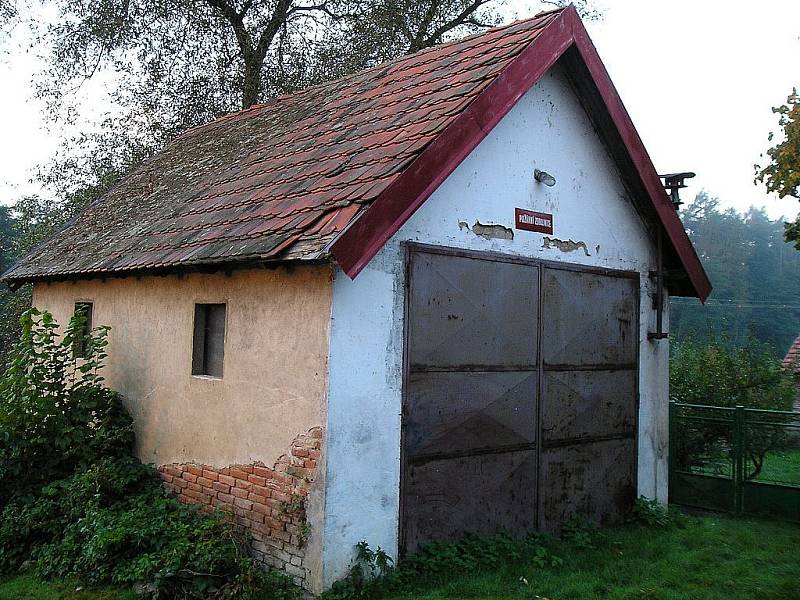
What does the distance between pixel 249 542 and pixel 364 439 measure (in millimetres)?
1424

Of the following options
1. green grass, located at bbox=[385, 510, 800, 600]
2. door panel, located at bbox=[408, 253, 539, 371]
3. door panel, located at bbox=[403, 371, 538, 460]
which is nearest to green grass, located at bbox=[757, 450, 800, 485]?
green grass, located at bbox=[385, 510, 800, 600]

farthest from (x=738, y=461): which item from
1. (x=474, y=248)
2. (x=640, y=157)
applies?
(x=474, y=248)

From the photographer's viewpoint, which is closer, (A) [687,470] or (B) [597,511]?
(B) [597,511]

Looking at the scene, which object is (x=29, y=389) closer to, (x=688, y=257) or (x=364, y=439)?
(x=364, y=439)

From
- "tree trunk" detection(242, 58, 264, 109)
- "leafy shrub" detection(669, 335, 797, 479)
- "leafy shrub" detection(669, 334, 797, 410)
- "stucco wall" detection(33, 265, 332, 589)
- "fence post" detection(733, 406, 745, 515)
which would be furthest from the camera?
"tree trunk" detection(242, 58, 264, 109)

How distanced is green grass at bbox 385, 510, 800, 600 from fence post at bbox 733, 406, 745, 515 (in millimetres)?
929

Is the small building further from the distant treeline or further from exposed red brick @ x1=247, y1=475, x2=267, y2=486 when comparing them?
the distant treeline

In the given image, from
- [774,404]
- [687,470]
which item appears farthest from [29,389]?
[774,404]

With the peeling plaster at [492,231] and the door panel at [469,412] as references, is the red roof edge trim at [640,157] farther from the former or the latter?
the door panel at [469,412]

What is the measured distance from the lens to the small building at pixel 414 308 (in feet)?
20.6

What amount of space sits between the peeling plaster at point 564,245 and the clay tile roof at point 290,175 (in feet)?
6.25

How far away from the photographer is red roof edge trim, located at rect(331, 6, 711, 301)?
5.95 meters

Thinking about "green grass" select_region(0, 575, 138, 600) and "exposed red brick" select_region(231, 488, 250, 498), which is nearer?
"green grass" select_region(0, 575, 138, 600)

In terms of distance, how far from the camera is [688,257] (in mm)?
9680
